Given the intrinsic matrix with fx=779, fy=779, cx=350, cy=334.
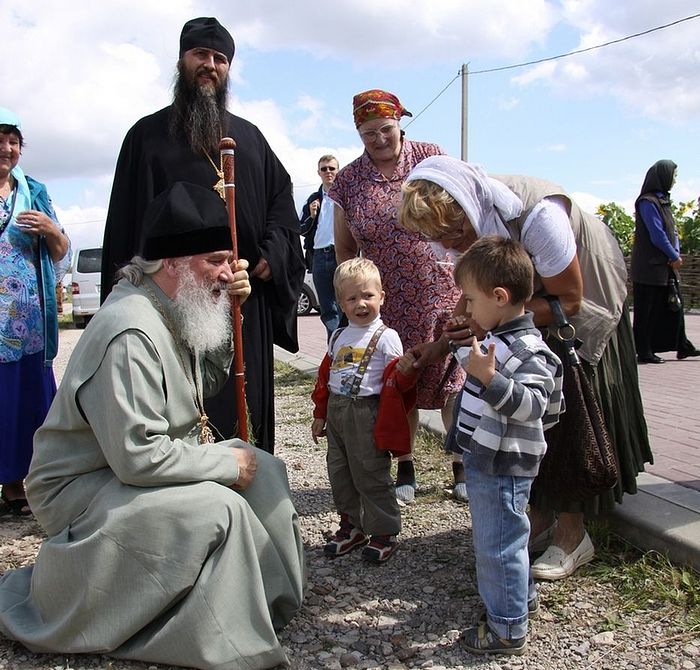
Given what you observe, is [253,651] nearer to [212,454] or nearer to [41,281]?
[212,454]

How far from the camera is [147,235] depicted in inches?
108

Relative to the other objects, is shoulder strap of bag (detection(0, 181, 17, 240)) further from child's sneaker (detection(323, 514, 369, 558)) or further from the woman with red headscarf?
child's sneaker (detection(323, 514, 369, 558))

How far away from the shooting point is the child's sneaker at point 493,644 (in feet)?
8.29

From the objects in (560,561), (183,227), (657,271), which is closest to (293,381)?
(657,271)

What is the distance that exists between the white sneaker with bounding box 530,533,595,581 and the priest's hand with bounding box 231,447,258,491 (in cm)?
116

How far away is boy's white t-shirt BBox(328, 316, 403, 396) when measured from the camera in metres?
3.38

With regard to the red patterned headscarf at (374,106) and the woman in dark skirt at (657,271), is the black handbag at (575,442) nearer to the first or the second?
the red patterned headscarf at (374,106)

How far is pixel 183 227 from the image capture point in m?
2.70

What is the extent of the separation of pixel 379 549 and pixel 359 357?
2.71 feet

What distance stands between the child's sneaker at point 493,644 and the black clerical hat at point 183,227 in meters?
1.60

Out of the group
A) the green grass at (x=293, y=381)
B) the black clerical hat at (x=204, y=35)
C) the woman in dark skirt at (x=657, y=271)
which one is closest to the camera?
the black clerical hat at (x=204, y=35)

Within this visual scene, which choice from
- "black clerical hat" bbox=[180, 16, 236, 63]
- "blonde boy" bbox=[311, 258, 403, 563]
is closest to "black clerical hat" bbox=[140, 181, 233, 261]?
"blonde boy" bbox=[311, 258, 403, 563]

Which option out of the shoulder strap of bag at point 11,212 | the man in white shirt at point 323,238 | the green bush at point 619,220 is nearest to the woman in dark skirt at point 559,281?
the shoulder strap of bag at point 11,212

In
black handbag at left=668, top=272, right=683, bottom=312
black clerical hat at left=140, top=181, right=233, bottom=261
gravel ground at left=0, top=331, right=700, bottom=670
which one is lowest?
gravel ground at left=0, top=331, right=700, bottom=670
